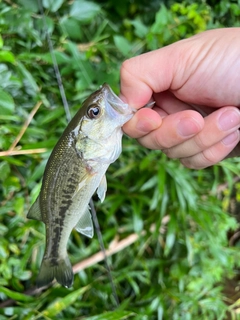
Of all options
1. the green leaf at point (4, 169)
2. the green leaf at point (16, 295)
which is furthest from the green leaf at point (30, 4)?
the green leaf at point (16, 295)

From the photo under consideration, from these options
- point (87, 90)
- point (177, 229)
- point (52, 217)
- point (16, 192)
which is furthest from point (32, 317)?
point (87, 90)

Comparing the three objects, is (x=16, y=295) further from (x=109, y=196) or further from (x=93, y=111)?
(x=93, y=111)

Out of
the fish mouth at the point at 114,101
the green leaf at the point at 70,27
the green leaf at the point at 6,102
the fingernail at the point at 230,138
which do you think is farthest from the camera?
the green leaf at the point at 70,27

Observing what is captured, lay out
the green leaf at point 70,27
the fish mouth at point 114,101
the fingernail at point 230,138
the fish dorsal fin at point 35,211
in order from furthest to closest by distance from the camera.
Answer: the green leaf at point 70,27, the fingernail at point 230,138, the fish dorsal fin at point 35,211, the fish mouth at point 114,101

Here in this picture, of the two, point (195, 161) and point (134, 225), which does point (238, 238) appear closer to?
point (134, 225)

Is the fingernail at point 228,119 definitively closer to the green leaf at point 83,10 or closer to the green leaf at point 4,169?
the green leaf at point 4,169

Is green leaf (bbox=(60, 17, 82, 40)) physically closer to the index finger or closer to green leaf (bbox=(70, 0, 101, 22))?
green leaf (bbox=(70, 0, 101, 22))

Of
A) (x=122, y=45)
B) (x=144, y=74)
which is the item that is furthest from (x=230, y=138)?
(x=122, y=45)
